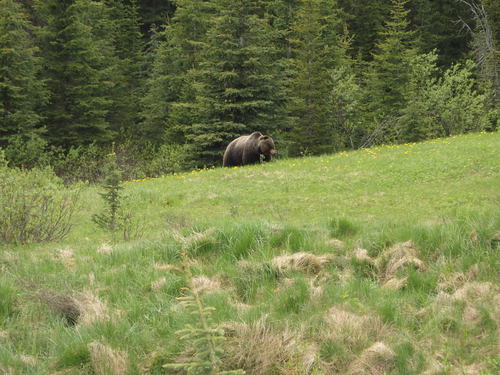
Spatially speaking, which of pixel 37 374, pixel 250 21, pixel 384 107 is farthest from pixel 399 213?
pixel 384 107

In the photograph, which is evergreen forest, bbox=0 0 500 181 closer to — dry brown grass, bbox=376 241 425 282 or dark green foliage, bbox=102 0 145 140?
dark green foliage, bbox=102 0 145 140

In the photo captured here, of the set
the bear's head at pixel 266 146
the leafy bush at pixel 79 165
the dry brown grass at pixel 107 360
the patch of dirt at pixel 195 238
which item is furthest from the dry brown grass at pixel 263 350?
the leafy bush at pixel 79 165

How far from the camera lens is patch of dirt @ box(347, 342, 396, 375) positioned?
4.00 m

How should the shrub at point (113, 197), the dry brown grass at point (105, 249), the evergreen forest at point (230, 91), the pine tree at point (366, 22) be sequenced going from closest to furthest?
the dry brown grass at point (105, 249), the shrub at point (113, 197), the evergreen forest at point (230, 91), the pine tree at point (366, 22)

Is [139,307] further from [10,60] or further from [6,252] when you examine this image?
[10,60]

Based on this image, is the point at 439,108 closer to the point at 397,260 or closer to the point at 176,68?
the point at 176,68

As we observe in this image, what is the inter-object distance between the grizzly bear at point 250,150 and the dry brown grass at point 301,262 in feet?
47.2

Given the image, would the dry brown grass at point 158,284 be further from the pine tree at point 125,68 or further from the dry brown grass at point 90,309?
the pine tree at point 125,68

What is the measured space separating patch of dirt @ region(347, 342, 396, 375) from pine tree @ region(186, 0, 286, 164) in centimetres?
1959

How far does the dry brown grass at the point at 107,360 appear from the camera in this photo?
4.01m

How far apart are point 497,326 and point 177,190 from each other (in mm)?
12415

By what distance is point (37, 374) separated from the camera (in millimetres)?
3994

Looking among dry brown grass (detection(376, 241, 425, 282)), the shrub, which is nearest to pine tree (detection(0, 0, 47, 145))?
the shrub

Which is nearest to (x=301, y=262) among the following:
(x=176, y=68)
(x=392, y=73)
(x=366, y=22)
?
(x=392, y=73)
